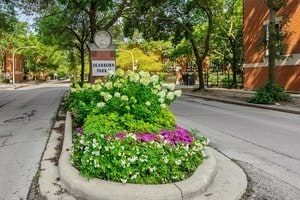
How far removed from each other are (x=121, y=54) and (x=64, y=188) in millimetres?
62640

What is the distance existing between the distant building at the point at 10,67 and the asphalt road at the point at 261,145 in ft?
225

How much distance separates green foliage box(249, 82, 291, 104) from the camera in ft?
58.3

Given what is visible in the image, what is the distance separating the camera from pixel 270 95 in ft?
58.9

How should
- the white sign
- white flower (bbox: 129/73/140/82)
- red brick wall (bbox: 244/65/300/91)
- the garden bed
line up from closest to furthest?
the garden bed → white flower (bbox: 129/73/140/82) → the white sign → red brick wall (bbox: 244/65/300/91)

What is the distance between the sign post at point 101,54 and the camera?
1047cm

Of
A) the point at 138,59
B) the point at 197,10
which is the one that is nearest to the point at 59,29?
the point at 197,10

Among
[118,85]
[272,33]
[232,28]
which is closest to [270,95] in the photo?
[272,33]

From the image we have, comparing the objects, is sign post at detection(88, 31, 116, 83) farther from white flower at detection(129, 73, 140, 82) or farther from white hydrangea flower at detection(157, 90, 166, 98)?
white hydrangea flower at detection(157, 90, 166, 98)

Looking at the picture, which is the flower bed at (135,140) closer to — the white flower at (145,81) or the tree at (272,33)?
the white flower at (145,81)

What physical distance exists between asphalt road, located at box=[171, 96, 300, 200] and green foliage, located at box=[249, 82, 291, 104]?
339 centimetres

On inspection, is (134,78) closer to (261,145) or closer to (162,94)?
(162,94)

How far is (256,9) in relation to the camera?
86.4ft

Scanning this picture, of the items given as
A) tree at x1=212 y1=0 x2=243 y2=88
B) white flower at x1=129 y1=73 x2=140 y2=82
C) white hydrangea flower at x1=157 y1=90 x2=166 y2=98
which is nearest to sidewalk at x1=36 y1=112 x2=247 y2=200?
white hydrangea flower at x1=157 y1=90 x2=166 y2=98

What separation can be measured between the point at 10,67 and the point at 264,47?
72.4 metres
